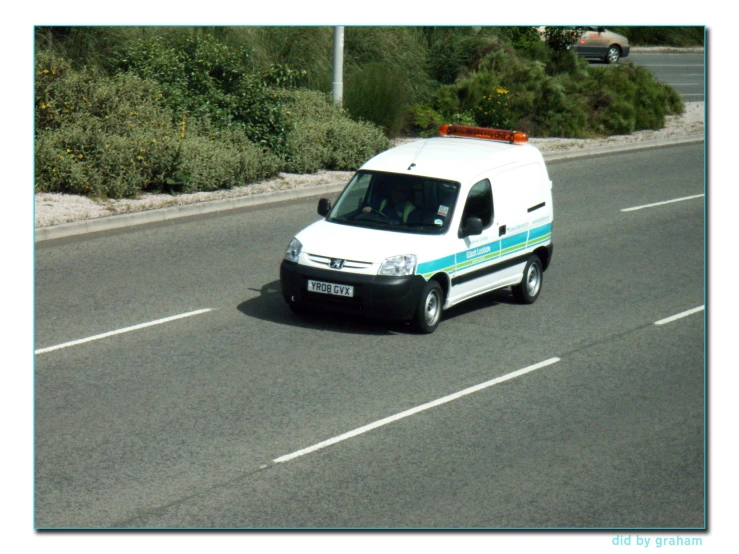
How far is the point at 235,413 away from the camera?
9156 millimetres

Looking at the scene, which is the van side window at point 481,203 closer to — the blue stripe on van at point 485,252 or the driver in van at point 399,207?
the blue stripe on van at point 485,252

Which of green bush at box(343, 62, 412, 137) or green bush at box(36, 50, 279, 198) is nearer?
green bush at box(36, 50, 279, 198)

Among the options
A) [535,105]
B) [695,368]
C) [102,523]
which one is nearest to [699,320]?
[695,368]

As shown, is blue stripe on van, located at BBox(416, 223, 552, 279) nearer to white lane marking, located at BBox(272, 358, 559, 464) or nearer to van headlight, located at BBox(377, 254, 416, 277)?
van headlight, located at BBox(377, 254, 416, 277)

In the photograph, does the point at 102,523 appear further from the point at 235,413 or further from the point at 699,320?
the point at 699,320

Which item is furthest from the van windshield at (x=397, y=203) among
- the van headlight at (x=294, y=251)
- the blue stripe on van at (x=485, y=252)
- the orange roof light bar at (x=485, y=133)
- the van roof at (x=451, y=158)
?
the orange roof light bar at (x=485, y=133)

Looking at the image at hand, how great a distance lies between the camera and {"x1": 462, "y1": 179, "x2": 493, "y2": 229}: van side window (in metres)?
12.3

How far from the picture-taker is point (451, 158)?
12727 mm

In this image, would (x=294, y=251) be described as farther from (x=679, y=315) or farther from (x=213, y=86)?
(x=213, y=86)

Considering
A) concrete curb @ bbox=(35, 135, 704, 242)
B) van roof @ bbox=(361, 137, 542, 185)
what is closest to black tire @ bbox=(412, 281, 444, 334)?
van roof @ bbox=(361, 137, 542, 185)

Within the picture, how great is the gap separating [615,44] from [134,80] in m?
31.4

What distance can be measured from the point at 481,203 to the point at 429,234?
0.94 meters

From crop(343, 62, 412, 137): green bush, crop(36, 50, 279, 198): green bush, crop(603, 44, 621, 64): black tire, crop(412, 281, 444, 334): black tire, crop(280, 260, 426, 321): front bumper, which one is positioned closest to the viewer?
crop(280, 260, 426, 321): front bumper

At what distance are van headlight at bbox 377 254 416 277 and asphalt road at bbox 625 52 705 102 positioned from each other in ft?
86.3
